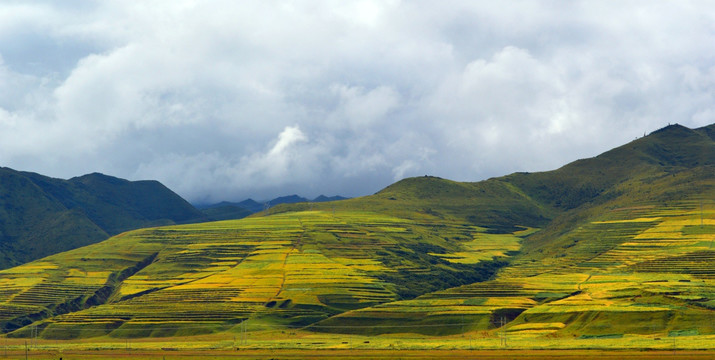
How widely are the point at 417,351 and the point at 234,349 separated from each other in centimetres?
4387

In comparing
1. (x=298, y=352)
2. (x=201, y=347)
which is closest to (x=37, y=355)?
(x=201, y=347)

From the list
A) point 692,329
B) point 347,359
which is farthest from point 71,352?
point 692,329

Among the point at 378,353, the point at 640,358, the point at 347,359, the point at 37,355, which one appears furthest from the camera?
the point at 37,355

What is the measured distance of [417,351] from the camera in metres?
176

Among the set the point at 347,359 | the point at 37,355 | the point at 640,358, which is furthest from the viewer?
the point at 37,355

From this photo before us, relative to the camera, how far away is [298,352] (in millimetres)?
177625

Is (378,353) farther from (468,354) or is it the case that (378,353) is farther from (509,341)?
(509,341)

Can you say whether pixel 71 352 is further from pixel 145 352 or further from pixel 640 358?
pixel 640 358

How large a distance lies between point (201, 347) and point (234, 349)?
12878mm

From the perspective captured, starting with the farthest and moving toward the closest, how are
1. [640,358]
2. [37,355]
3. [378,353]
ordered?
[37,355], [378,353], [640,358]

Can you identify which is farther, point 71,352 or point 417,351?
point 71,352

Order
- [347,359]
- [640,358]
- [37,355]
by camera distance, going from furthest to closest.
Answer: [37,355] < [347,359] < [640,358]

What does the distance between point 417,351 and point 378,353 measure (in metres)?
9.45

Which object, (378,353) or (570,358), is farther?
(378,353)
